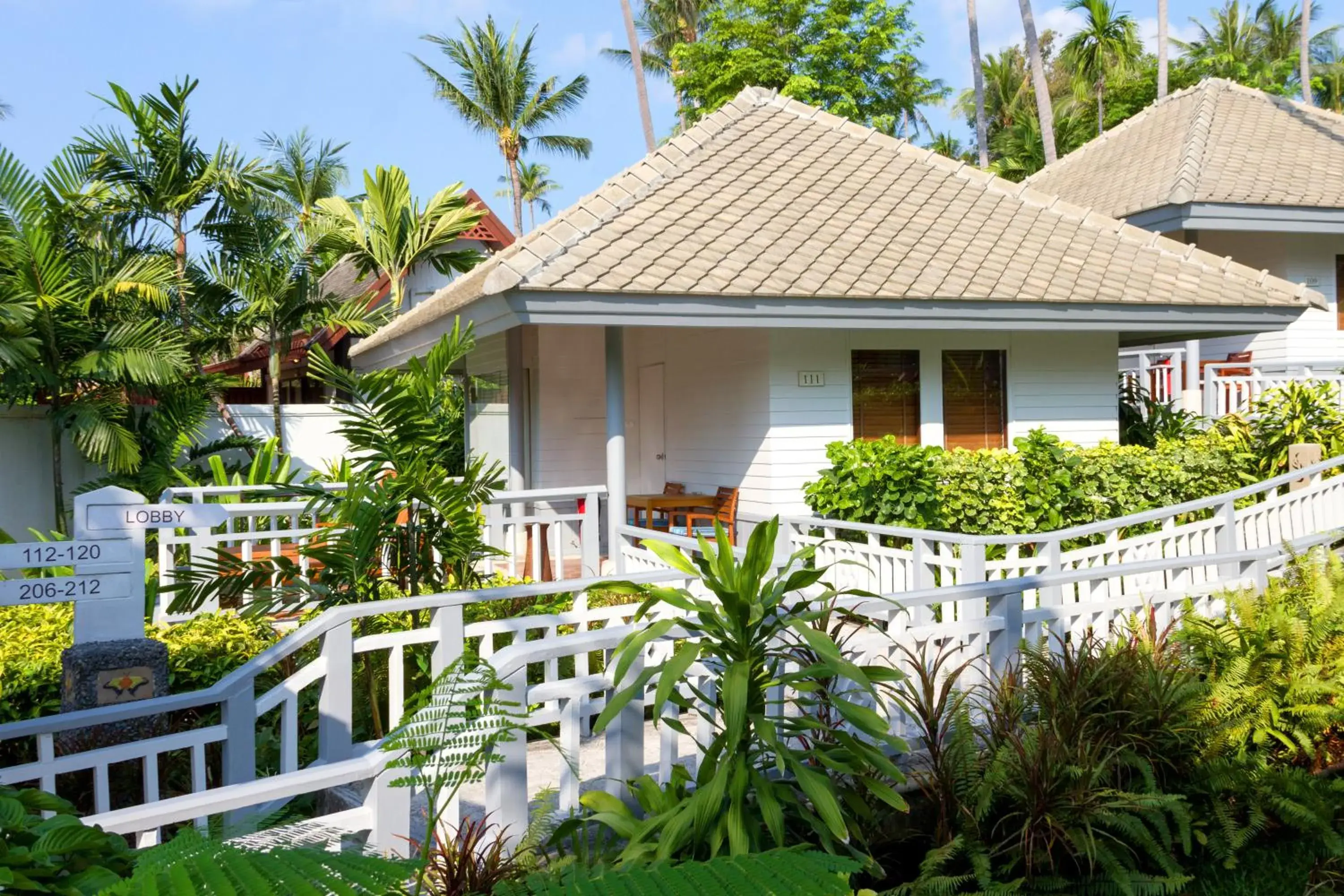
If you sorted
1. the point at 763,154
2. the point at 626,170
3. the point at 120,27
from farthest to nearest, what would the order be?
→ 1. the point at 120,27
2. the point at 763,154
3. the point at 626,170

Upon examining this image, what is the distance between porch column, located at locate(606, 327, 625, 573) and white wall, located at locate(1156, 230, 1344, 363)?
471 inches

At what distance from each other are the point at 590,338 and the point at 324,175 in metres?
23.4

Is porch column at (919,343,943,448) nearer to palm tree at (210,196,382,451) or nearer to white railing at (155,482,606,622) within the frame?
white railing at (155,482,606,622)

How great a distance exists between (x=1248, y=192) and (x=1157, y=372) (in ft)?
10.8

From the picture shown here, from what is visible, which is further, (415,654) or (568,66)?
(568,66)

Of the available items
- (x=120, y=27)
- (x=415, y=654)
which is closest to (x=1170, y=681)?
(x=415, y=654)

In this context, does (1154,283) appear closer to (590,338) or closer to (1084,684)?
(590,338)

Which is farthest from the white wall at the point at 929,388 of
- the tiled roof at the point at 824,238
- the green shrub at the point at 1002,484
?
the tiled roof at the point at 824,238

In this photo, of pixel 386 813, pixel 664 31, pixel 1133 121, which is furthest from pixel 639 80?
pixel 386 813

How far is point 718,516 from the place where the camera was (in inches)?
425

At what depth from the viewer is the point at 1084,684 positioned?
5.01 metres

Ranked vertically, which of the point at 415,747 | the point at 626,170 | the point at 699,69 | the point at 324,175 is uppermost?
the point at 699,69

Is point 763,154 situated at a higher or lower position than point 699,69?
lower

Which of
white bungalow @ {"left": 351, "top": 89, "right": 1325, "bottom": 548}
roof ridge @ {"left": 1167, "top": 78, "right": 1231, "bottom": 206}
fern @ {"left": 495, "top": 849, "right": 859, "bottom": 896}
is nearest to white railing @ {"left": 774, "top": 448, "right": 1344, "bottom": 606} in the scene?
white bungalow @ {"left": 351, "top": 89, "right": 1325, "bottom": 548}
